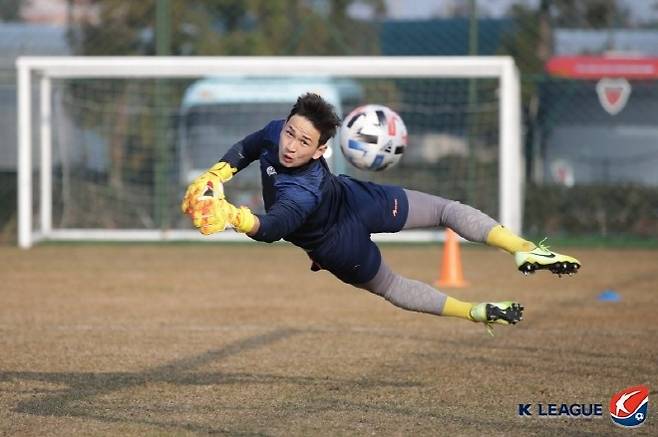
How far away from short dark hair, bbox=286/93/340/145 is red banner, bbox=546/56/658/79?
15.6m

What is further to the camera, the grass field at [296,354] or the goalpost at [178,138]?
the goalpost at [178,138]

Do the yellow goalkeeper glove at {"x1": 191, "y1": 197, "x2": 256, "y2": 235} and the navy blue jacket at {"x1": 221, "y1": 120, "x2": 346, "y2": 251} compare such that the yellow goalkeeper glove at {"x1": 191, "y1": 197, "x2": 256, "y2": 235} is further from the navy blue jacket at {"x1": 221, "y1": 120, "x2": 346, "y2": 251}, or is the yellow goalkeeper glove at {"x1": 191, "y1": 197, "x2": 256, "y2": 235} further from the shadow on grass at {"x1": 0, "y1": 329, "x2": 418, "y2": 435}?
the shadow on grass at {"x1": 0, "y1": 329, "x2": 418, "y2": 435}

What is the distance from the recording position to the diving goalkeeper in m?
6.46

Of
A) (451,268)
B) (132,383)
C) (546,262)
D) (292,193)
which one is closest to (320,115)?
(292,193)

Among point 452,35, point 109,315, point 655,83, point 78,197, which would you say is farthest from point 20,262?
point 655,83

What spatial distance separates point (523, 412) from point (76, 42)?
17617 mm

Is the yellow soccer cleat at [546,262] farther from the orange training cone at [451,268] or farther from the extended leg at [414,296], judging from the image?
the orange training cone at [451,268]

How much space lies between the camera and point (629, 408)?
676 cm

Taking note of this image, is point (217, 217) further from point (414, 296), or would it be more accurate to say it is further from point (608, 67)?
point (608, 67)

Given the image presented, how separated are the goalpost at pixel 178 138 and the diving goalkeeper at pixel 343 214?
13.0 meters

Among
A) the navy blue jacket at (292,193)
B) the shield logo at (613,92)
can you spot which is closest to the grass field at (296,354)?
the navy blue jacket at (292,193)

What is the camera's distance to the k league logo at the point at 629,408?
21.5 feet

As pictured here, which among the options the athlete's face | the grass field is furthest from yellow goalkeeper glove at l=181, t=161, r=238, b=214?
the grass field

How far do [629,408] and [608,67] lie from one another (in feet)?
51.2
